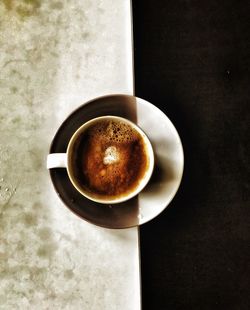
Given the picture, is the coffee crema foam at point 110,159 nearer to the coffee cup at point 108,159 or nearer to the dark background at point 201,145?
the coffee cup at point 108,159

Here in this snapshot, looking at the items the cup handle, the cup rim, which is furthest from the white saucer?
the cup handle

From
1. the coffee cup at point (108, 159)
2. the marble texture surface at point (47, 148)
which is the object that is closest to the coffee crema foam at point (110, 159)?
the coffee cup at point (108, 159)

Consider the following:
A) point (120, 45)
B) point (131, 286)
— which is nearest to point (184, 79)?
point (120, 45)

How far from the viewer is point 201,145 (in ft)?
3.56

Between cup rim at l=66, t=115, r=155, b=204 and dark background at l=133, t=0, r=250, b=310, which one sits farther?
dark background at l=133, t=0, r=250, b=310

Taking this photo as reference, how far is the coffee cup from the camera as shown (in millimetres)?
938

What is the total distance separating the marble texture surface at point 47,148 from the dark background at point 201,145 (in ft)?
0.25

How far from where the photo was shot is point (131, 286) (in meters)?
1.00

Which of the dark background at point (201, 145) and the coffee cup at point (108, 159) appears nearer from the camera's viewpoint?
the coffee cup at point (108, 159)

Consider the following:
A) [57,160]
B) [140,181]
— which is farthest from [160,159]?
[57,160]

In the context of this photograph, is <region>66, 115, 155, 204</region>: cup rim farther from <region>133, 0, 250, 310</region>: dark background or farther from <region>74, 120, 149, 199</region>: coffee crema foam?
<region>133, 0, 250, 310</region>: dark background

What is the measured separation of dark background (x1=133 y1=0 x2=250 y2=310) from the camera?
3.45 feet

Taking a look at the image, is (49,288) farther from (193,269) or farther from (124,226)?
(193,269)

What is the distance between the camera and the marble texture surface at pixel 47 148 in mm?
1007
